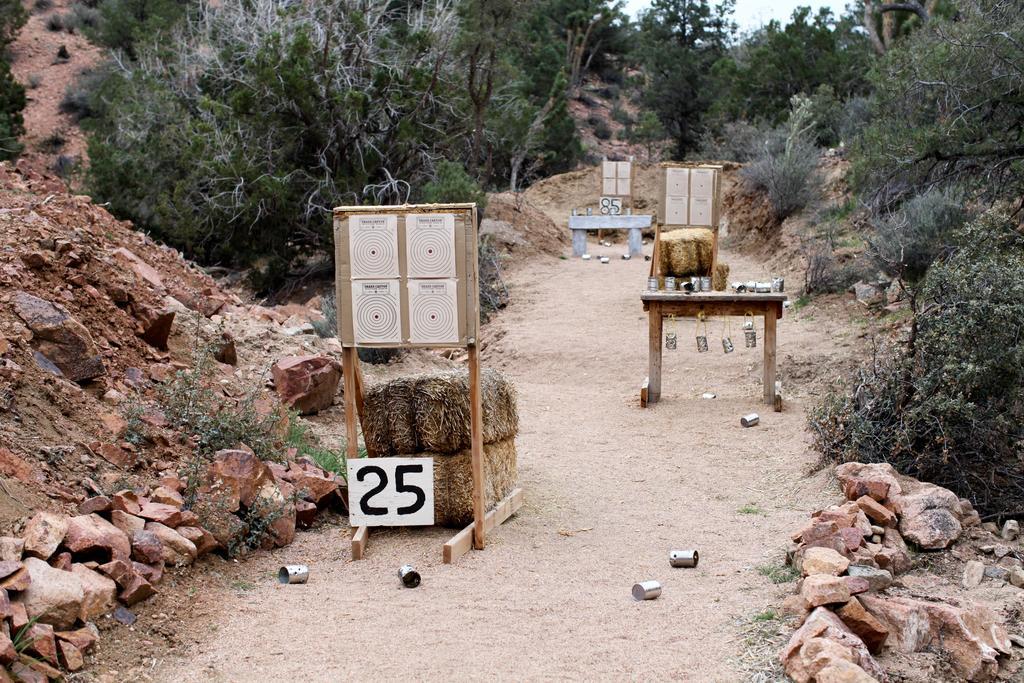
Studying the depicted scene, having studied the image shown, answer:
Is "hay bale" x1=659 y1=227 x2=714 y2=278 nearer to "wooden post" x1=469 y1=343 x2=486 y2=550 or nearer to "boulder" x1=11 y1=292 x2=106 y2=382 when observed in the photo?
"wooden post" x1=469 y1=343 x2=486 y2=550

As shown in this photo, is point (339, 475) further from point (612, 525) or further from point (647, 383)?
point (647, 383)

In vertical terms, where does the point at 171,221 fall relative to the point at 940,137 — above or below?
below

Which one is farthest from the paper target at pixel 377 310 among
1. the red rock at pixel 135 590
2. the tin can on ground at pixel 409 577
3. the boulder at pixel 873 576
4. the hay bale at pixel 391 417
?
the boulder at pixel 873 576

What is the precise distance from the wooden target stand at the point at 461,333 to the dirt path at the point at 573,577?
0.13 m

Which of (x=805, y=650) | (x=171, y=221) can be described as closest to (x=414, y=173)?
(x=171, y=221)

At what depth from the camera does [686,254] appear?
40.3 feet

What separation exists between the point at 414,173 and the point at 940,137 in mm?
9614

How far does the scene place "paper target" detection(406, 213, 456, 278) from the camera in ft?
20.5

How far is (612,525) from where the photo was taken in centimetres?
692

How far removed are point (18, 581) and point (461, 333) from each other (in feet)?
8.81

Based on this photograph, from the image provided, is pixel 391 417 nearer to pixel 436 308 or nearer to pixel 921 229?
pixel 436 308

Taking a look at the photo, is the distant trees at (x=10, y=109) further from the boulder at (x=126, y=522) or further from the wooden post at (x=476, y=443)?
the wooden post at (x=476, y=443)

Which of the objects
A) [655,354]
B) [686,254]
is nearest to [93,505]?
[655,354]

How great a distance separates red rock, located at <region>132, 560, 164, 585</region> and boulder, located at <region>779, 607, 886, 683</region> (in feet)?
9.85
